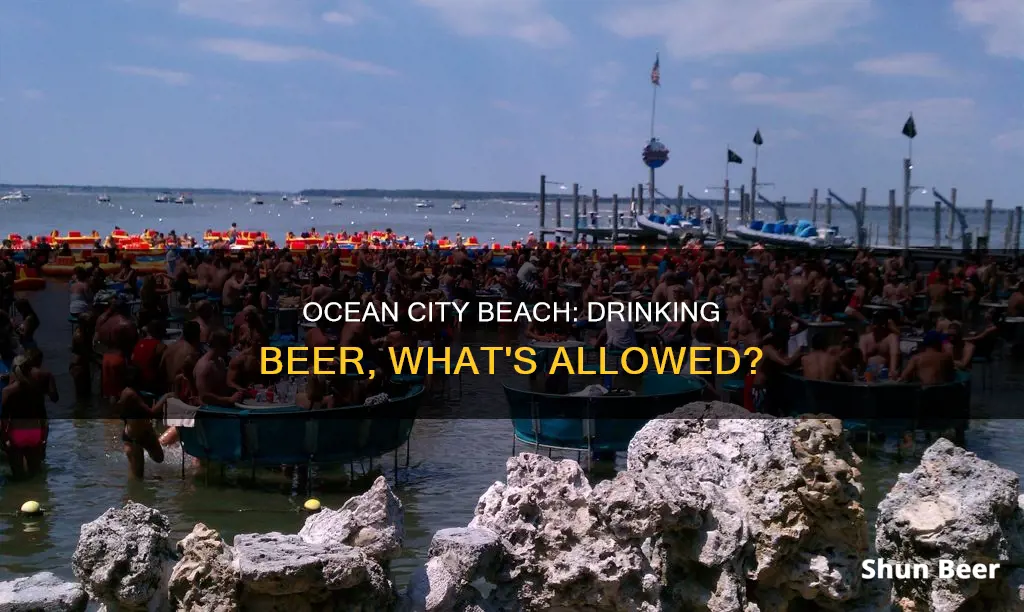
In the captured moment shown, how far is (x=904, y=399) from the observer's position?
33.0ft

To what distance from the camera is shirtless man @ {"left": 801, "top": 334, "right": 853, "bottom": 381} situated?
1035 cm

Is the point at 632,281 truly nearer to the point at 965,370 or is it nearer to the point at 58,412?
the point at 965,370

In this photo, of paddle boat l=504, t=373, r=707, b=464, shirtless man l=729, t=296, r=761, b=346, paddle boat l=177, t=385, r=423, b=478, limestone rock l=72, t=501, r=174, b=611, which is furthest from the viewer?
shirtless man l=729, t=296, r=761, b=346

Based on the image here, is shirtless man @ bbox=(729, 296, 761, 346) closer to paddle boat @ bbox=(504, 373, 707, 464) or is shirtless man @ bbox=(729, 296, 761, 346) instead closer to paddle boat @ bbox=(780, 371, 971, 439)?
paddle boat @ bbox=(780, 371, 971, 439)

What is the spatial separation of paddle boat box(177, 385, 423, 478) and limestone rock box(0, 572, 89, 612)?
3.77 metres

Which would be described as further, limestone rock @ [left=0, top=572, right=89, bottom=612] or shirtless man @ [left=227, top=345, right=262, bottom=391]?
shirtless man @ [left=227, top=345, right=262, bottom=391]

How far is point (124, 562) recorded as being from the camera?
4.55 meters

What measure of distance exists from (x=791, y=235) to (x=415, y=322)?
3650cm

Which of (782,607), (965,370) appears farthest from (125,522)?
(965,370)

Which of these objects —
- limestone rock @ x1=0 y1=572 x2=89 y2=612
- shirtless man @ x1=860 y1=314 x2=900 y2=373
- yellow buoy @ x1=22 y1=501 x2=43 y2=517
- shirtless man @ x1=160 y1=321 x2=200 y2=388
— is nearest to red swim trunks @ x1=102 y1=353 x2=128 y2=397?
shirtless man @ x1=160 y1=321 x2=200 y2=388

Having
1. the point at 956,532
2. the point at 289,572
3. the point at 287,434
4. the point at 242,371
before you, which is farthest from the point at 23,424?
the point at 956,532

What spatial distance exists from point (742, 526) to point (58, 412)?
29.4 ft

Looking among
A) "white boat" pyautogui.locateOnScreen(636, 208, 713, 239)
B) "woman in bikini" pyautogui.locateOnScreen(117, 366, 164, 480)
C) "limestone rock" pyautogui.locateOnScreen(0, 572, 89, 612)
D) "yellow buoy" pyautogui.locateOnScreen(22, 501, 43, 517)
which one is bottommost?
"yellow buoy" pyautogui.locateOnScreen(22, 501, 43, 517)

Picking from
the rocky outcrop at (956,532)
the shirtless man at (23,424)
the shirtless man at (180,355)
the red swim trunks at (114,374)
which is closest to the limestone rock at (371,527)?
the rocky outcrop at (956,532)
